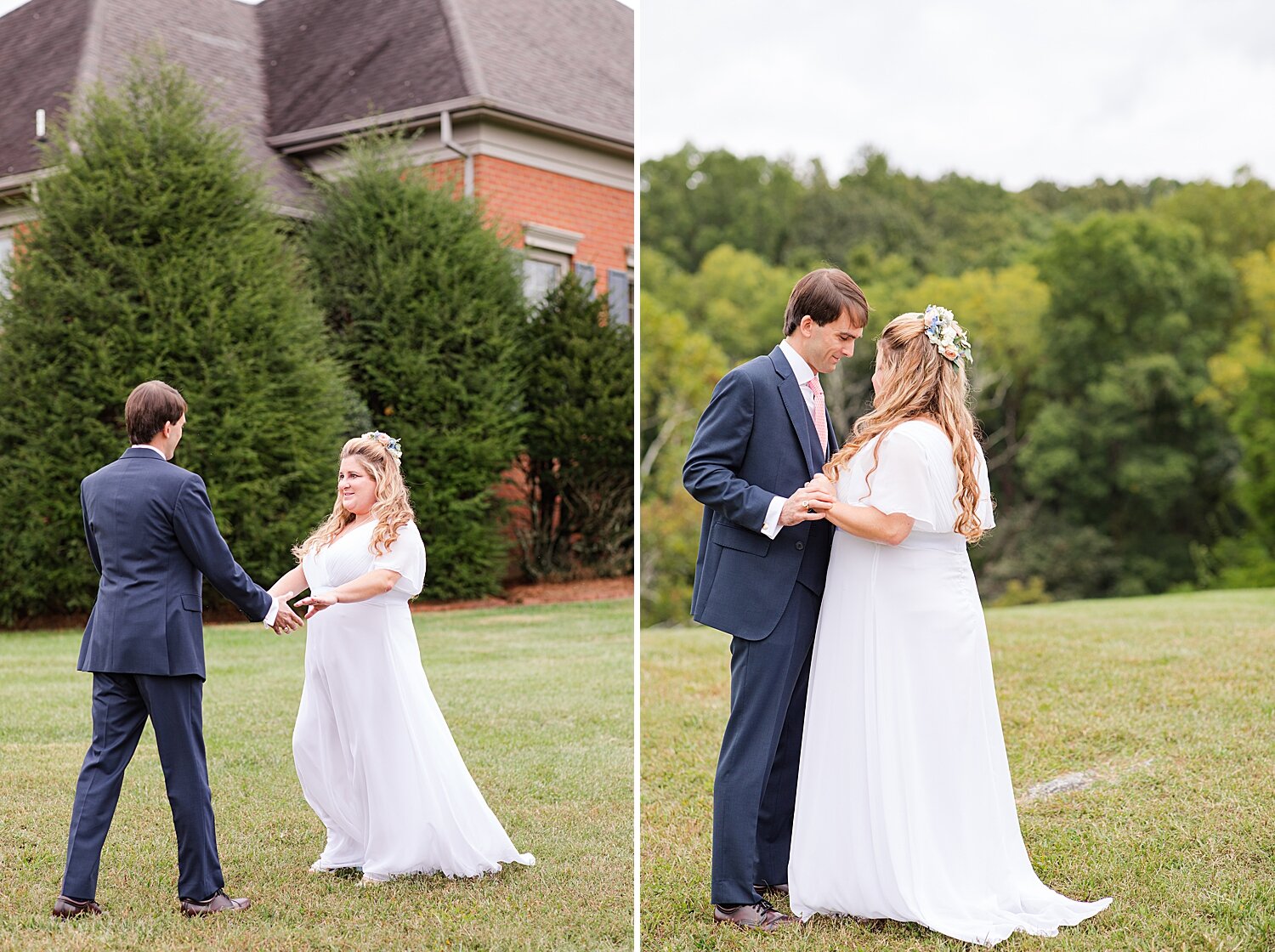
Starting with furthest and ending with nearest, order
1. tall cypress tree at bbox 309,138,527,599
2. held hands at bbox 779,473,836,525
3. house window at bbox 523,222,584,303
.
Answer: house window at bbox 523,222,584,303, tall cypress tree at bbox 309,138,527,599, held hands at bbox 779,473,836,525

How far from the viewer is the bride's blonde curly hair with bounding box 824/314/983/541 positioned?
459 cm

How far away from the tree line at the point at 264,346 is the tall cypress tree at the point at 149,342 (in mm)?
27

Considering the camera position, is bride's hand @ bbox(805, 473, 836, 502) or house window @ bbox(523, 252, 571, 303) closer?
bride's hand @ bbox(805, 473, 836, 502)

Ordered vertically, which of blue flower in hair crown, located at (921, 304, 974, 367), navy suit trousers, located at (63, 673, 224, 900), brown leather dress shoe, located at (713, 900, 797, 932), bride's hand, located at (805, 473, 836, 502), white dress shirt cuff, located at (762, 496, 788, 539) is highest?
blue flower in hair crown, located at (921, 304, 974, 367)

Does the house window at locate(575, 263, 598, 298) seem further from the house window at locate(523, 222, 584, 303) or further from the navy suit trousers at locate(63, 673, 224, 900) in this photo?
the navy suit trousers at locate(63, 673, 224, 900)

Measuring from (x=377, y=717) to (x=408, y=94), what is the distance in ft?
48.5

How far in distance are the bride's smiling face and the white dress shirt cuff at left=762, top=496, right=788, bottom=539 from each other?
1.86m

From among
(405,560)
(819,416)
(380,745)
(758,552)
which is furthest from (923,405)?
(380,745)

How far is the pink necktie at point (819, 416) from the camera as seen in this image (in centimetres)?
482

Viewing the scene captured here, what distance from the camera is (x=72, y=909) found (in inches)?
194

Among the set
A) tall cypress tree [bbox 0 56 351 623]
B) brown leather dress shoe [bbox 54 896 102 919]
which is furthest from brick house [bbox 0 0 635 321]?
brown leather dress shoe [bbox 54 896 102 919]

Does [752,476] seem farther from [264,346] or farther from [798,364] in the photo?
[264,346]

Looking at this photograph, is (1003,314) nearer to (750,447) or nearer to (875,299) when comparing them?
(875,299)

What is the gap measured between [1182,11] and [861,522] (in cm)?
4256
